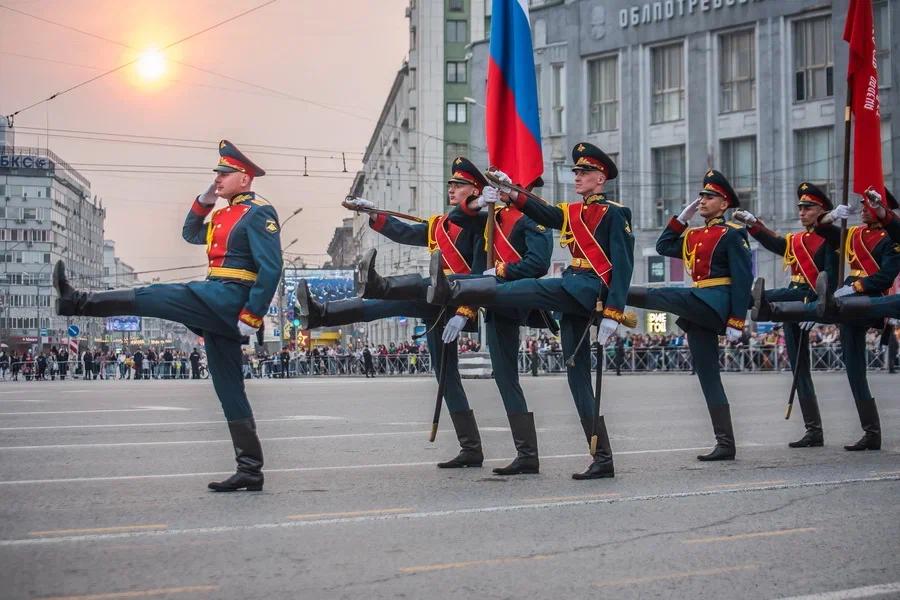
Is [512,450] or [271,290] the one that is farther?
[512,450]

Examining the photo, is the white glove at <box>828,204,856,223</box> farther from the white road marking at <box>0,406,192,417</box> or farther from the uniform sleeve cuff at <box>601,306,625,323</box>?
the white road marking at <box>0,406,192,417</box>

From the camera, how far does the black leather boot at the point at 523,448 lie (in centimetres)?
908

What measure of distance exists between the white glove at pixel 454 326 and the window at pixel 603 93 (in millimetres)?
45842

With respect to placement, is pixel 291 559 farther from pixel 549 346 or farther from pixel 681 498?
pixel 549 346

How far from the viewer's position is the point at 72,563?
559cm

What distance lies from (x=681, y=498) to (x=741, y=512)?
575mm

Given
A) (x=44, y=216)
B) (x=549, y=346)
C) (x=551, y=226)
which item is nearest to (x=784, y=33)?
(x=549, y=346)

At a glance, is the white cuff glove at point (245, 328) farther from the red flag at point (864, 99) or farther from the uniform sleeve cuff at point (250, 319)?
the red flag at point (864, 99)

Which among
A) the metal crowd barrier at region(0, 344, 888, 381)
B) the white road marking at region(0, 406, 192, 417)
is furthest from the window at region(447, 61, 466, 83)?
the white road marking at region(0, 406, 192, 417)

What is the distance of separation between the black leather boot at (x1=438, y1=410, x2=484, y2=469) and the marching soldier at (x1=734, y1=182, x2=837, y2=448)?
284 cm

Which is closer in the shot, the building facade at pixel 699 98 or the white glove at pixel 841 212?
the white glove at pixel 841 212

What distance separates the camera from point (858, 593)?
16.9 feet

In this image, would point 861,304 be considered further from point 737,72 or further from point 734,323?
point 737,72

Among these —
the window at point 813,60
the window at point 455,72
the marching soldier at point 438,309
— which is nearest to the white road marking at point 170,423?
the marching soldier at point 438,309
